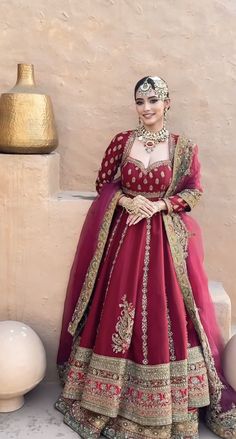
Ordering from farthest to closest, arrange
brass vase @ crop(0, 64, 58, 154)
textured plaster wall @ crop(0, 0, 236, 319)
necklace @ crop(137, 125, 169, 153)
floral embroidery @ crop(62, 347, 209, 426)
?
textured plaster wall @ crop(0, 0, 236, 319)
brass vase @ crop(0, 64, 58, 154)
necklace @ crop(137, 125, 169, 153)
floral embroidery @ crop(62, 347, 209, 426)

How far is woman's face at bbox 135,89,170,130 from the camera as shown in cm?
188

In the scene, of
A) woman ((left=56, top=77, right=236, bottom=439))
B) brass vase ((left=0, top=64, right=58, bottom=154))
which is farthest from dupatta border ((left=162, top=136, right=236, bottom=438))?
brass vase ((left=0, top=64, right=58, bottom=154))

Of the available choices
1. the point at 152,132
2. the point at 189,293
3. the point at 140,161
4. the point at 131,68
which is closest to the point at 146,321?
the point at 189,293

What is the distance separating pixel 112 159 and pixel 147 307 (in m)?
0.60

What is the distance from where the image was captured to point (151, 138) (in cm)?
195

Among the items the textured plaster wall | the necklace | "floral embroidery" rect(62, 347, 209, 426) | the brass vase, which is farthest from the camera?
the textured plaster wall

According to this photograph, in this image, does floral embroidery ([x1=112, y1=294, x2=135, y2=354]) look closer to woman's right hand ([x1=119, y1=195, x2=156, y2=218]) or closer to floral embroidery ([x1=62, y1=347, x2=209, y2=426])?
floral embroidery ([x1=62, y1=347, x2=209, y2=426])

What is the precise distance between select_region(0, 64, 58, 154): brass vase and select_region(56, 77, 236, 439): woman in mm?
321

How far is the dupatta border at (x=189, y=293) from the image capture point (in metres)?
1.91

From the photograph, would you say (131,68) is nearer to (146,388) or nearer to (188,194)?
(188,194)

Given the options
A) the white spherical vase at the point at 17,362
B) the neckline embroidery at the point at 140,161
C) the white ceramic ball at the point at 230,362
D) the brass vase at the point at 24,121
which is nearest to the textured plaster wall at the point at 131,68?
the brass vase at the point at 24,121

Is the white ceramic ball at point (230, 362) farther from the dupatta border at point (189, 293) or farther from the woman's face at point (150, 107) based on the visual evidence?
the woman's face at point (150, 107)

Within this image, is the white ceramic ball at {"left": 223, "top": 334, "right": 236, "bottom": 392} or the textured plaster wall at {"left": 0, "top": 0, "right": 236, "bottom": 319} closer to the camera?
the white ceramic ball at {"left": 223, "top": 334, "right": 236, "bottom": 392}

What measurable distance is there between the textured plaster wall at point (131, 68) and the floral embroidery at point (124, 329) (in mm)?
690
